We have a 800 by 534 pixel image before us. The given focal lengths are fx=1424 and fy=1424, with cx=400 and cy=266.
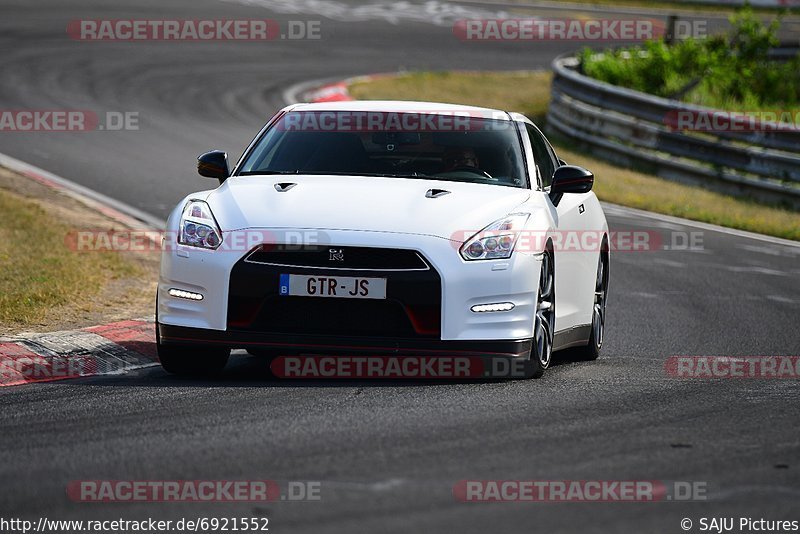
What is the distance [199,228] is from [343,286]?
889 millimetres

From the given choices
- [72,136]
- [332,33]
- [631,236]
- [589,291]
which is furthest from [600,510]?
[332,33]

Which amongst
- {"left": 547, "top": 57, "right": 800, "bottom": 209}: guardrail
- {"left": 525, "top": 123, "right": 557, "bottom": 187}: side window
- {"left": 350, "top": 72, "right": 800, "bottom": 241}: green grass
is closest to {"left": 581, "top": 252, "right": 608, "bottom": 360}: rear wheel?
{"left": 525, "top": 123, "right": 557, "bottom": 187}: side window

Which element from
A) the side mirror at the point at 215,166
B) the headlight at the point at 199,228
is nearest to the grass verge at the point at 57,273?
the side mirror at the point at 215,166

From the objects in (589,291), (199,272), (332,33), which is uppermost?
(199,272)

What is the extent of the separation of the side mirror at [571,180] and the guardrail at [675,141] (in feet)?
33.9

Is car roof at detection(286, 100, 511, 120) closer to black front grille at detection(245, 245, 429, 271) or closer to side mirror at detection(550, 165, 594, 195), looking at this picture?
side mirror at detection(550, 165, 594, 195)

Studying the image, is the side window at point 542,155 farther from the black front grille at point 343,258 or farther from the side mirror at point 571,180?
the black front grille at point 343,258

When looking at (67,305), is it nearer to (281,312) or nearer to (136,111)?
(281,312)

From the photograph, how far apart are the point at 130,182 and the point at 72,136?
3.24 meters

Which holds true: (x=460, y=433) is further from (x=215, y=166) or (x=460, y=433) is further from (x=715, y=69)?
(x=715, y=69)

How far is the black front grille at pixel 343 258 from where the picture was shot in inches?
271

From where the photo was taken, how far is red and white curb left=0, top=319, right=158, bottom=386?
24.3ft

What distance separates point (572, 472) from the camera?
201 inches

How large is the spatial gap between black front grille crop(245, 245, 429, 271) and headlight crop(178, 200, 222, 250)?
29cm
